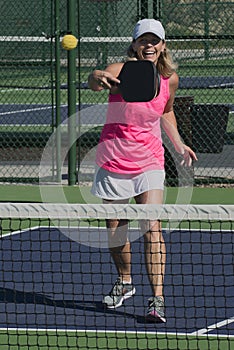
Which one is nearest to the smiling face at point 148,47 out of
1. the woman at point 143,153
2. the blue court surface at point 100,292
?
the woman at point 143,153

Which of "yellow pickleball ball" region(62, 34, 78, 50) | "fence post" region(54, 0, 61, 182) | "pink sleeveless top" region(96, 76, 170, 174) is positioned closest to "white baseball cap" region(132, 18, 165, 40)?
"pink sleeveless top" region(96, 76, 170, 174)

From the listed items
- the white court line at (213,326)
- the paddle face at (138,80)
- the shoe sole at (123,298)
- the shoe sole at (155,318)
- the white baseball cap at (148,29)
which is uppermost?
the white baseball cap at (148,29)

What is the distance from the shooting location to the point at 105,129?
6.37 m

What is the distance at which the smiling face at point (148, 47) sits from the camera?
616 cm

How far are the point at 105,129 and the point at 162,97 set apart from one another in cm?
39

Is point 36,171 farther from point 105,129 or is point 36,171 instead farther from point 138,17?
point 105,129

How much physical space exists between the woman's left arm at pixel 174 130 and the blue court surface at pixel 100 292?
52 cm

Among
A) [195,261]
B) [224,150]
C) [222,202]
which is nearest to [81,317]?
[195,261]

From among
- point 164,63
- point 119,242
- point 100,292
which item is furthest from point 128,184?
point 100,292

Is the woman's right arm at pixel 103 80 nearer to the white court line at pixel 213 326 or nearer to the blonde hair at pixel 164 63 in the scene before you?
the blonde hair at pixel 164 63

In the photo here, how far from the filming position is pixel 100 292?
6926 millimetres

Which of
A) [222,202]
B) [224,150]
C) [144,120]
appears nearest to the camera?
[144,120]

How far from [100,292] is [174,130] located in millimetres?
1217

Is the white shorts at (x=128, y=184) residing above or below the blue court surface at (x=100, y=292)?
above
